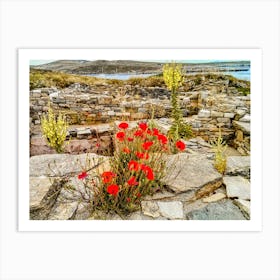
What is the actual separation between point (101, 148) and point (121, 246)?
2.54ft

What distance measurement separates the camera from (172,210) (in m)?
2.22

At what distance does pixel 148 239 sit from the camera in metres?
2.27

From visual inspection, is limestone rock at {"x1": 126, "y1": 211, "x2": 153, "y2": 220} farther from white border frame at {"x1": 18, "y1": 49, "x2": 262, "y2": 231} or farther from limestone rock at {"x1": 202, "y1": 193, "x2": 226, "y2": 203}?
limestone rock at {"x1": 202, "y1": 193, "x2": 226, "y2": 203}

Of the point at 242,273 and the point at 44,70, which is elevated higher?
the point at 44,70

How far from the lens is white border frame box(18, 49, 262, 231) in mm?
2248

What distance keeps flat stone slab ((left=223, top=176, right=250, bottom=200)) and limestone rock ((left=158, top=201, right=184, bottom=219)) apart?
1.30 ft

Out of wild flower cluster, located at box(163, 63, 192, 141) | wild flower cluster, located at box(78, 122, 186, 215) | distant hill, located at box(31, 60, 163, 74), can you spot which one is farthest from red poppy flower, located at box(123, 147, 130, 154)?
distant hill, located at box(31, 60, 163, 74)

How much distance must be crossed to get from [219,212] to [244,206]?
0.20m

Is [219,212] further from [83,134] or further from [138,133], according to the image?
[83,134]

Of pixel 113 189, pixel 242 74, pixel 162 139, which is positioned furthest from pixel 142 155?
pixel 242 74

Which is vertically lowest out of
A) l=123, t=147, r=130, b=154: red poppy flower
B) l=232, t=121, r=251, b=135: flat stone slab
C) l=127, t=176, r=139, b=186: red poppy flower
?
l=127, t=176, r=139, b=186: red poppy flower

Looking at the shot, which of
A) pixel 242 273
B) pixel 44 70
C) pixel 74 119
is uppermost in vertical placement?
pixel 44 70
